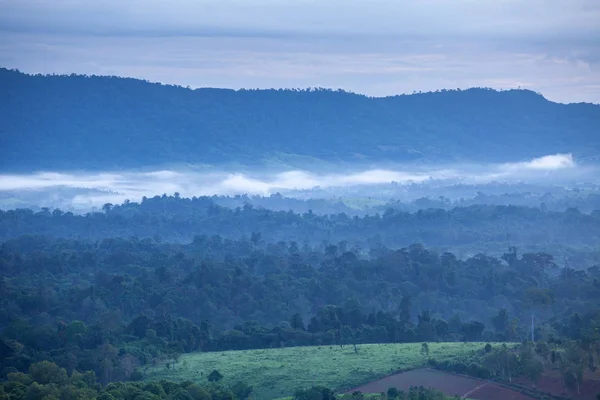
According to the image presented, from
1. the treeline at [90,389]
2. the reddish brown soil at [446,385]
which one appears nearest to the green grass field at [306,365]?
the reddish brown soil at [446,385]

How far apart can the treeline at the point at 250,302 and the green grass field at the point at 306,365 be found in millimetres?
2671

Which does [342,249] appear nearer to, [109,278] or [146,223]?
[109,278]

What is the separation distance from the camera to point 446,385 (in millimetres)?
50750

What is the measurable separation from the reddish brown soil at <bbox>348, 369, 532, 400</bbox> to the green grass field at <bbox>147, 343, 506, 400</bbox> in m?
0.79

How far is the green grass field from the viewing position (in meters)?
52.1

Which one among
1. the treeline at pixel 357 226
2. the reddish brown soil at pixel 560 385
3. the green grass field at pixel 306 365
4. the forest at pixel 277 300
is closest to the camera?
the reddish brown soil at pixel 560 385

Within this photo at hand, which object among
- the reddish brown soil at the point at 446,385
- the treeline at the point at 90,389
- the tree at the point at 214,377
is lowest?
the reddish brown soil at the point at 446,385

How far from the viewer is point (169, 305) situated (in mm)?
76938

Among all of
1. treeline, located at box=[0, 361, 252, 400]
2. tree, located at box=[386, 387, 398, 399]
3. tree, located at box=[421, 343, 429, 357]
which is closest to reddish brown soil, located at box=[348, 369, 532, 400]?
tree, located at box=[421, 343, 429, 357]

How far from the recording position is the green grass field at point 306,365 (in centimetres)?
5209

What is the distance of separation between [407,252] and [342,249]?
1859 cm

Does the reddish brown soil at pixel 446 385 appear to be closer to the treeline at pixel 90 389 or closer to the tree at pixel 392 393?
the tree at pixel 392 393

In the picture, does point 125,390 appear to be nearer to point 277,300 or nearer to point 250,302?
point 250,302

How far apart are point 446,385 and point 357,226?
81813 mm
